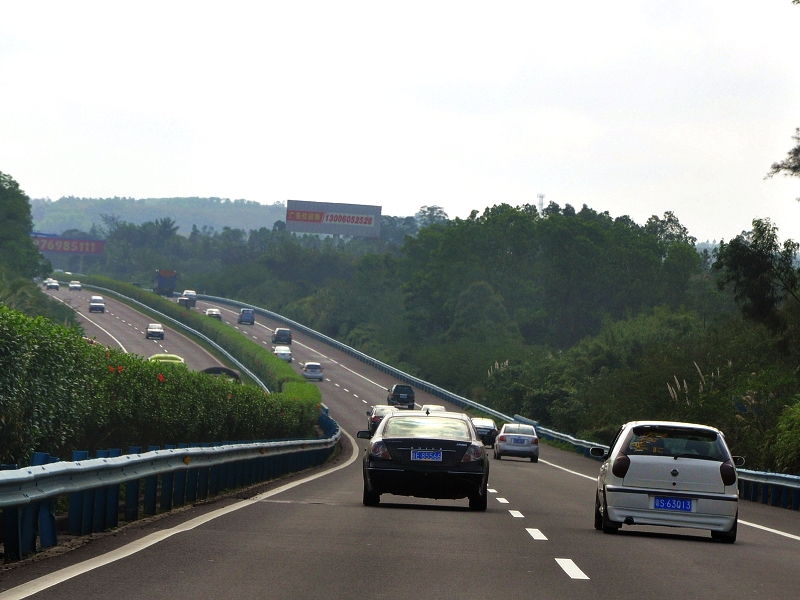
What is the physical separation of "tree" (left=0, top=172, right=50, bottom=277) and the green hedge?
95970 millimetres

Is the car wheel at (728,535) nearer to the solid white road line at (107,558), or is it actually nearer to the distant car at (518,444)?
the solid white road line at (107,558)

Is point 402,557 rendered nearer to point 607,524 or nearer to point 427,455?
point 607,524

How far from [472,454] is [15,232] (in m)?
119

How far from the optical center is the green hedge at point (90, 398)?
54.1ft

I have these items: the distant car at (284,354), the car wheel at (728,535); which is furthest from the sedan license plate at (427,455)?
the distant car at (284,354)

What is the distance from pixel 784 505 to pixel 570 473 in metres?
11.5

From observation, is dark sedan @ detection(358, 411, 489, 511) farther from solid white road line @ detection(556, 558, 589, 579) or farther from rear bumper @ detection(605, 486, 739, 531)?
solid white road line @ detection(556, 558, 589, 579)

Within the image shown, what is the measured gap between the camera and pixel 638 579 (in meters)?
10.9

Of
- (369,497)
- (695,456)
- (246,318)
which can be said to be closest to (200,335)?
(246,318)

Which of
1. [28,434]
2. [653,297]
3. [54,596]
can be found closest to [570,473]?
[28,434]

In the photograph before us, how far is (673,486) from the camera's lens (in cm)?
1544

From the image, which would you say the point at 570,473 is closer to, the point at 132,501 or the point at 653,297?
the point at 132,501

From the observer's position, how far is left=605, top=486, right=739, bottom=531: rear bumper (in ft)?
50.4

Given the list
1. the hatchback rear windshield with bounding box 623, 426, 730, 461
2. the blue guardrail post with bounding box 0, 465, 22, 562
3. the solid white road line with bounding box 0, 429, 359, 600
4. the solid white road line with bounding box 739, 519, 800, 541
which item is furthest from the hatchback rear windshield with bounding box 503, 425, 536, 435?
the blue guardrail post with bounding box 0, 465, 22, 562
